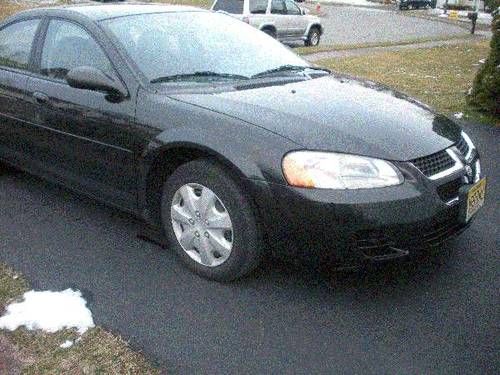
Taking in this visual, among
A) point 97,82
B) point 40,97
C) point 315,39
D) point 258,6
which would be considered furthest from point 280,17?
point 97,82

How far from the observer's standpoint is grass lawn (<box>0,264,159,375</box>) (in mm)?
2445

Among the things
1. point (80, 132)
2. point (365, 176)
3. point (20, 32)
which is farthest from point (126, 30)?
point (365, 176)

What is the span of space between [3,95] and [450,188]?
3.17 metres

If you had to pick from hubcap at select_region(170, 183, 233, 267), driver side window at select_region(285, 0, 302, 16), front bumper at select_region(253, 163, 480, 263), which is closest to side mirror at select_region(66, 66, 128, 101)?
hubcap at select_region(170, 183, 233, 267)

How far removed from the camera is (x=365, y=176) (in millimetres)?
2650

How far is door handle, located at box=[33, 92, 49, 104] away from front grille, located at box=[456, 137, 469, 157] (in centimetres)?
260

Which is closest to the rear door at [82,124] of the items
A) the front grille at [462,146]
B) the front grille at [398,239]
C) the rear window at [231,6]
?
the front grille at [398,239]

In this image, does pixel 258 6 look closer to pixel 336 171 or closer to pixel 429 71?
pixel 429 71

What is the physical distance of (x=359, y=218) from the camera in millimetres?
2592

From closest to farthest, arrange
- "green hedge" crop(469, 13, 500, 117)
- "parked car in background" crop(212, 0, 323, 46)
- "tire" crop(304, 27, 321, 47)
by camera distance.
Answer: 1. "green hedge" crop(469, 13, 500, 117)
2. "parked car in background" crop(212, 0, 323, 46)
3. "tire" crop(304, 27, 321, 47)

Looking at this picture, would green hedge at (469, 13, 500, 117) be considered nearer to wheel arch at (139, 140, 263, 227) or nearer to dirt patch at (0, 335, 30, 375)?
wheel arch at (139, 140, 263, 227)

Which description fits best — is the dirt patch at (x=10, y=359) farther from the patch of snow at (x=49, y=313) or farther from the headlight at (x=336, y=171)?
the headlight at (x=336, y=171)

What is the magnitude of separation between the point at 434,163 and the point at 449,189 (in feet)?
0.49

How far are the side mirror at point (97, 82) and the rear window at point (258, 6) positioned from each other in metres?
12.7
